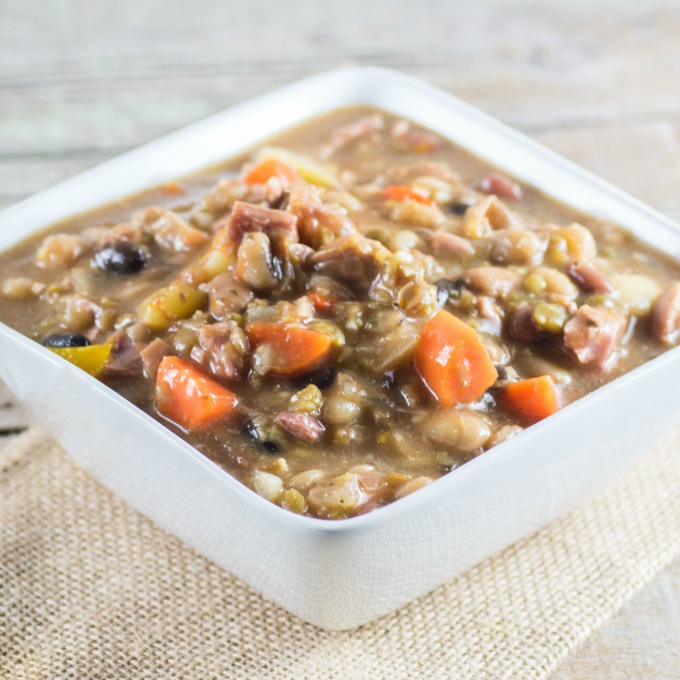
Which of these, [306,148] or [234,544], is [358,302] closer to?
[234,544]

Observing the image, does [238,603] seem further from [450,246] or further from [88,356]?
[450,246]

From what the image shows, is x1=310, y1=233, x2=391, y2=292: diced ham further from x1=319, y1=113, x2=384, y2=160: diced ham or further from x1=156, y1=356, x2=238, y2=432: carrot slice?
x1=319, y1=113, x2=384, y2=160: diced ham

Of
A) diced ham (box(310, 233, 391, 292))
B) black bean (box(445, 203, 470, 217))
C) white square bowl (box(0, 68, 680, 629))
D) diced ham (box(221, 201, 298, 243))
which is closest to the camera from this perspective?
white square bowl (box(0, 68, 680, 629))

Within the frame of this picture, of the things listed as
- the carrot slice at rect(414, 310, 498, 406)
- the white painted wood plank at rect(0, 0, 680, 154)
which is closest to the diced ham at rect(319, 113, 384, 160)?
the white painted wood plank at rect(0, 0, 680, 154)

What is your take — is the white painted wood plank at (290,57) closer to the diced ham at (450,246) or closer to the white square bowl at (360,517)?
the white square bowl at (360,517)

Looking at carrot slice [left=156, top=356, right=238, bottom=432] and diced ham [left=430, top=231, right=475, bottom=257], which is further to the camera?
diced ham [left=430, top=231, right=475, bottom=257]

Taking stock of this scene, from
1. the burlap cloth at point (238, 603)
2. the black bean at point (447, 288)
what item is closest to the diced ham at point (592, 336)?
the black bean at point (447, 288)
